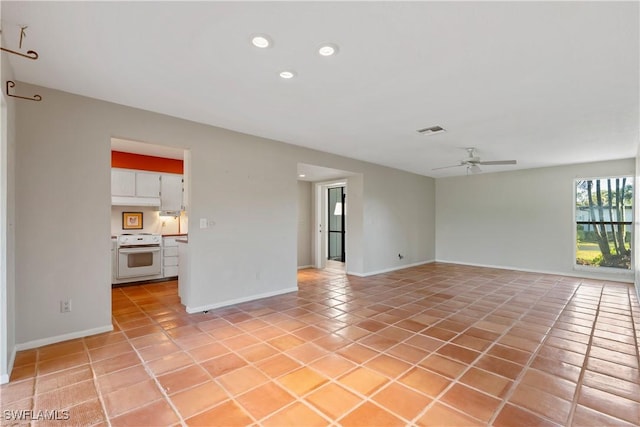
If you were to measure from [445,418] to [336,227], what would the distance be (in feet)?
23.2

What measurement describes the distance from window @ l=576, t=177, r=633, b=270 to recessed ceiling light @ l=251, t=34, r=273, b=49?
7.44 m

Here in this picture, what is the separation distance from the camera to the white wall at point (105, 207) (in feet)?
9.18

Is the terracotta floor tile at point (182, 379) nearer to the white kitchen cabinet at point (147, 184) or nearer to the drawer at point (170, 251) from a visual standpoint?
the drawer at point (170, 251)

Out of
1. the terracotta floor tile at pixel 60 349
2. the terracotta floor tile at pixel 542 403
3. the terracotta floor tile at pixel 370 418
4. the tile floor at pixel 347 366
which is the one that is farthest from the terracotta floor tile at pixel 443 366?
the terracotta floor tile at pixel 60 349

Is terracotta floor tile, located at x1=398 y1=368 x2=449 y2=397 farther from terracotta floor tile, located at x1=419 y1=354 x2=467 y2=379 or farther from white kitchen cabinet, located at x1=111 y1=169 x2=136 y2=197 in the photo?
white kitchen cabinet, located at x1=111 y1=169 x2=136 y2=197

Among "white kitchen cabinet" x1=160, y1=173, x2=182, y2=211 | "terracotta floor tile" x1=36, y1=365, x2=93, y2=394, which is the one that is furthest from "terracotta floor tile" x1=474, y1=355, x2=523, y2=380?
"white kitchen cabinet" x1=160, y1=173, x2=182, y2=211

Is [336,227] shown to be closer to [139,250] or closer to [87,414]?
[139,250]

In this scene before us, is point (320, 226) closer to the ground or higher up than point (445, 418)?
higher up

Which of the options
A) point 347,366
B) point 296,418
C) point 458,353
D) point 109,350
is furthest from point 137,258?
point 458,353

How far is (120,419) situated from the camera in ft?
5.94

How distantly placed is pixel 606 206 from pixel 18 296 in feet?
31.2

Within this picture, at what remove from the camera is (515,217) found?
7188mm

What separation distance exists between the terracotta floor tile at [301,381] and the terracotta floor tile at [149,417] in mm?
751

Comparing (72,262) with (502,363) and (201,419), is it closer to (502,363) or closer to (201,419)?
(201,419)
